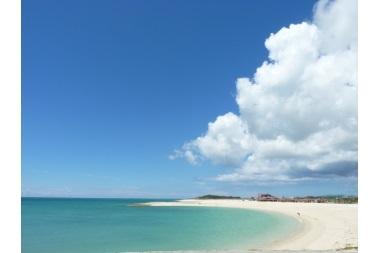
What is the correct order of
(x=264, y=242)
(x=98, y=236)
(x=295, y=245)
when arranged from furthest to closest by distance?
(x=98, y=236)
(x=264, y=242)
(x=295, y=245)

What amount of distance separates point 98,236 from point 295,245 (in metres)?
9.16
